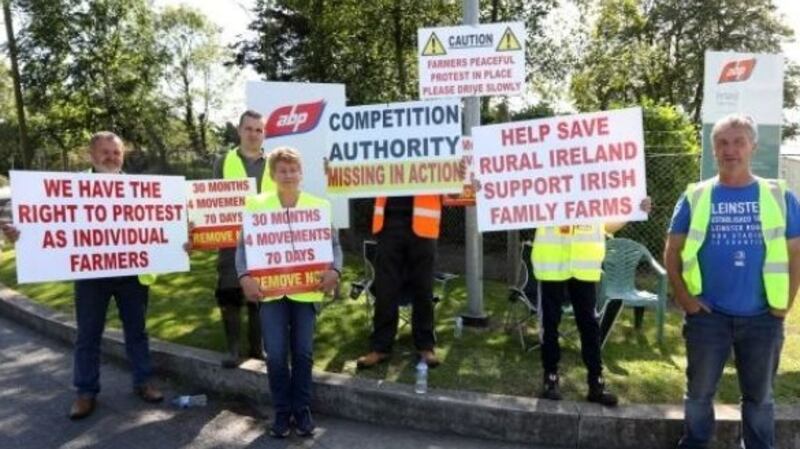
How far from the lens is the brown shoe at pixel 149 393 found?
17.2ft

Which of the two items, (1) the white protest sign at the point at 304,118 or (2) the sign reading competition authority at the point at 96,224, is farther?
(1) the white protest sign at the point at 304,118

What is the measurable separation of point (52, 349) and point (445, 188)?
4.26 m

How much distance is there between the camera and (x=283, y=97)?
791cm

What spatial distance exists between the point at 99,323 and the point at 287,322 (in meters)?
1.48

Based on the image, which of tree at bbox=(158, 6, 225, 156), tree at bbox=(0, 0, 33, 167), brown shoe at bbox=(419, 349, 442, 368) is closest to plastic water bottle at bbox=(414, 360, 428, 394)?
brown shoe at bbox=(419, 349, 442, 368)

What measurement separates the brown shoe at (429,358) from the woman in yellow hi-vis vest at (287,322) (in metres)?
1.17

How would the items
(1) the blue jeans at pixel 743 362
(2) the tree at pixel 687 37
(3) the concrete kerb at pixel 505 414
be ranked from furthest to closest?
(2) the tree at pixel 687 37 < (3) the concrete kerb at pixel 505 414 < (1) the blue jeans at pixel 743 362

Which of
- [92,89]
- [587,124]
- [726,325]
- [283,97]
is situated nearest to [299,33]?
[92,89]

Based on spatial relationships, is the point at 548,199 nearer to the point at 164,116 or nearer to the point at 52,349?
the point at 52,349

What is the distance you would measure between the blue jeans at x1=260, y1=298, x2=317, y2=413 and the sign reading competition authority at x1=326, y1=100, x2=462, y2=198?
145cm

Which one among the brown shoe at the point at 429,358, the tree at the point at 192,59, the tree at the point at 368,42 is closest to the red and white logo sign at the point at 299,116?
the brown shoe at the point at 429,358

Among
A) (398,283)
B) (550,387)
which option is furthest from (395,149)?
(550,387)

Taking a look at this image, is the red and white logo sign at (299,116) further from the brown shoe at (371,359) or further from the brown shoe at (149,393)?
the brown shoe at (149,393)

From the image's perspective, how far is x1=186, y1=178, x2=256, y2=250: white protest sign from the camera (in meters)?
5.39
